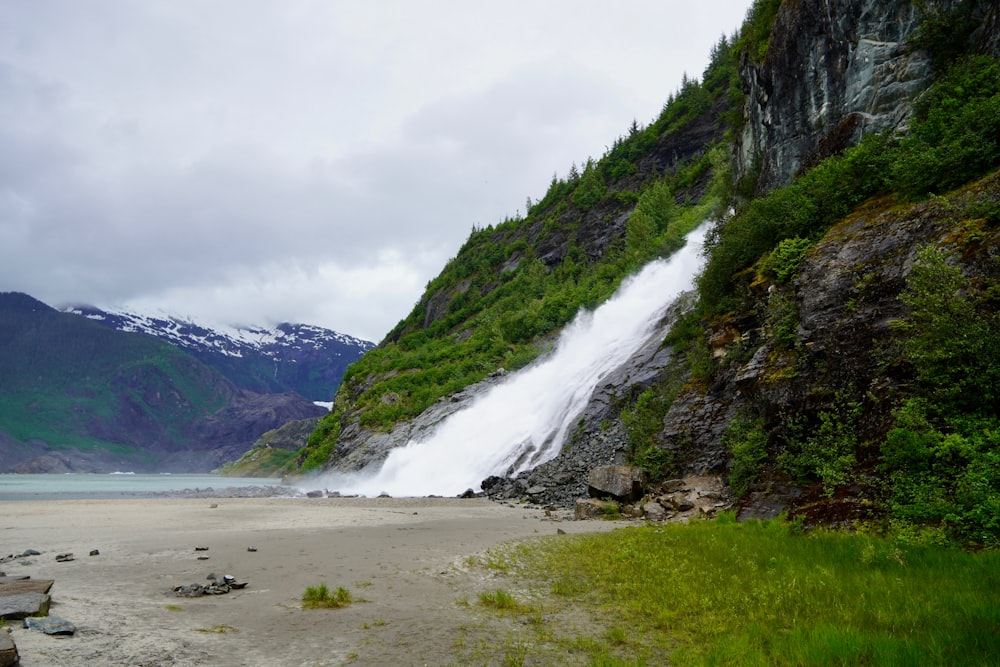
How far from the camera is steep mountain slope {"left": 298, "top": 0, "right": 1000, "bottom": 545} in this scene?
1097cm

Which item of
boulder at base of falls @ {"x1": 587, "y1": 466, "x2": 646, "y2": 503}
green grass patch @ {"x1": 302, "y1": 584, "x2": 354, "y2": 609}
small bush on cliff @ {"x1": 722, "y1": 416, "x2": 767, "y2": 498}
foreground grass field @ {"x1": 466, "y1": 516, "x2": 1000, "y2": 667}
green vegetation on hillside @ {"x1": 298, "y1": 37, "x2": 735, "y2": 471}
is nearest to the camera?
foreground grass field @ {"x1": 466, "y1": 516, "x2": 1000, "y2": 667}

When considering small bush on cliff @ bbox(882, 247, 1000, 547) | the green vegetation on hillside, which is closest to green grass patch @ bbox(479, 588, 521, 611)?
small bush on cliff @ bbox(882, 247, 1000, 547)

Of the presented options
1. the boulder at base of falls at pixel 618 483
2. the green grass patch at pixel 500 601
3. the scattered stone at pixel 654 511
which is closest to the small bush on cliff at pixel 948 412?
the green grass patch at pixel 500 601

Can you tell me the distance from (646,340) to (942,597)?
29.7 m

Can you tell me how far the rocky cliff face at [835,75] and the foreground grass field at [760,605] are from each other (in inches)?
740

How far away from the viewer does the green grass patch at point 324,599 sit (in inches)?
330


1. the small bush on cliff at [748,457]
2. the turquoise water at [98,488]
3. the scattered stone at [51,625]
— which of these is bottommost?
the turquoise water at [98,488]

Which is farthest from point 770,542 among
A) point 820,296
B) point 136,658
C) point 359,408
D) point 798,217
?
point 359,408

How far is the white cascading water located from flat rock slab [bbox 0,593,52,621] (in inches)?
1026

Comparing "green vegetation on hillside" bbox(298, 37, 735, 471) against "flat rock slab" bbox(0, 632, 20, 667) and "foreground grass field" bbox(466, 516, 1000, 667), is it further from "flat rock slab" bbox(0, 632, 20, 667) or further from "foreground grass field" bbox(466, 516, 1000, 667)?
"flat rock slab" bbox(0, 632, 20, 667)

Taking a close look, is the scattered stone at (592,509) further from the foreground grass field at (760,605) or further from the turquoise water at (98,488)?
the turquoise water at (98,488)

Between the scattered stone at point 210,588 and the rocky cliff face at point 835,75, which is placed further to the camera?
the rocky cliff face at point 835,75

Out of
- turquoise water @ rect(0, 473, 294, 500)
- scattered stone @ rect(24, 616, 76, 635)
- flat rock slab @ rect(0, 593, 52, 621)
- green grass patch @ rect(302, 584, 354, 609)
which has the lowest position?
turquoise water @ rect(0, 473, 294, 500)

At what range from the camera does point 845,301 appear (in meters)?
15.8
